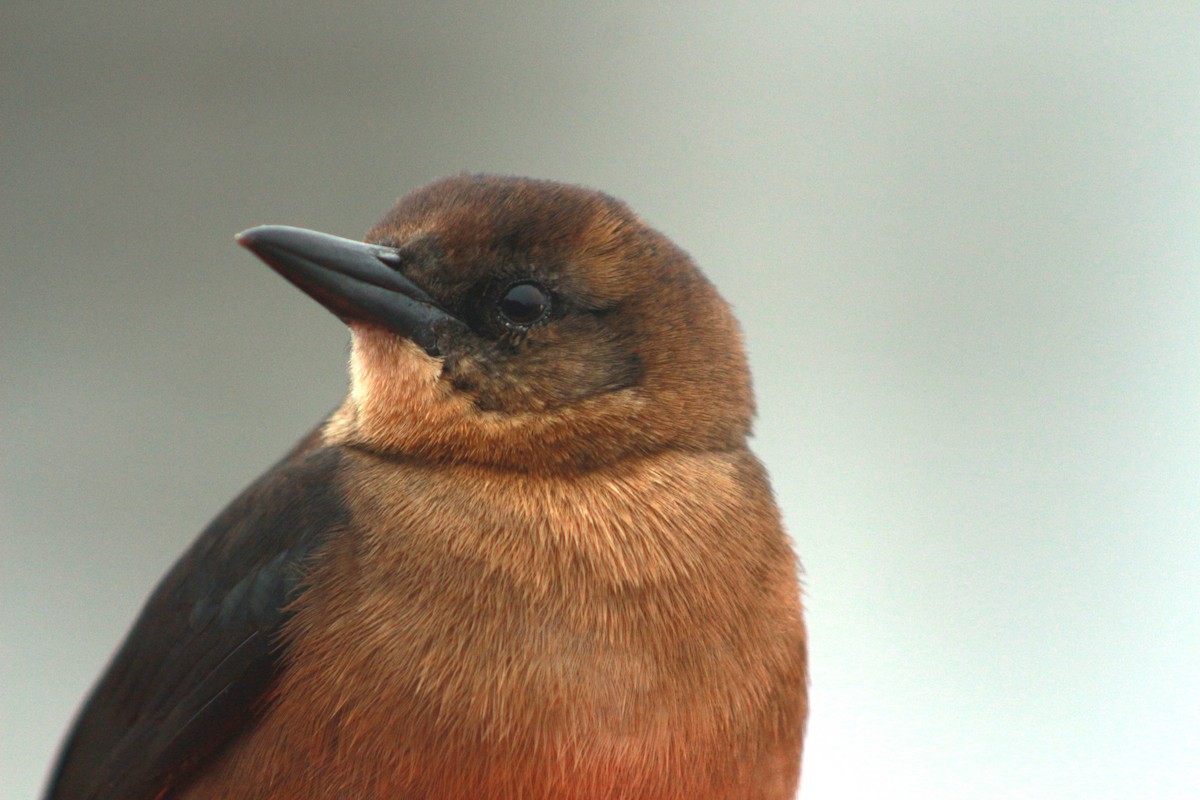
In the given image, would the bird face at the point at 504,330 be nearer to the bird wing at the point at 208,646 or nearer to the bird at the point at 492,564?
the bird at the point at 492,564

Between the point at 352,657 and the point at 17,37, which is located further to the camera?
the point at 17,37

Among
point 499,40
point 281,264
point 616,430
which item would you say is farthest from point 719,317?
point 499,40

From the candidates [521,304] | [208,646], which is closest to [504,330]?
[521,304]

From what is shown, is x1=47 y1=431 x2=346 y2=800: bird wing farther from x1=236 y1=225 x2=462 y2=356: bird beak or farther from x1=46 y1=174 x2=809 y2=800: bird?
x1=236 y1=225 x2=462 y2=356: bird beak

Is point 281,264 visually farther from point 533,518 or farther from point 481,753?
point 481,753

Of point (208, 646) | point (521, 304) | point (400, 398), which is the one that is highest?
point (521, 304)

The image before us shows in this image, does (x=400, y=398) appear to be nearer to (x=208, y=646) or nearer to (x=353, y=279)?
(x=353, y=279)
